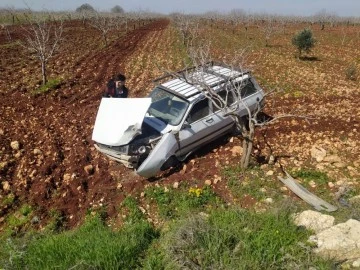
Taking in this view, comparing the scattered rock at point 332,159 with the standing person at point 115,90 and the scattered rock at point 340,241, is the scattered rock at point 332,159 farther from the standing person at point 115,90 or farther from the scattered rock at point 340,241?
the standing person at point 115,90

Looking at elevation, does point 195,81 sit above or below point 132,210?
above

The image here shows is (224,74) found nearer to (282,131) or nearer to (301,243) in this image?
(282,131)

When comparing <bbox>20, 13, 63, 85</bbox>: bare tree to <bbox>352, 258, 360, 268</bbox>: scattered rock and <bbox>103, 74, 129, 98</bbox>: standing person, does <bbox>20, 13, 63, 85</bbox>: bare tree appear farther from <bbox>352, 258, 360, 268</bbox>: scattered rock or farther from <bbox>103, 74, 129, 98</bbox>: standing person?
<bbox>352, 258, 360, 268</bbox>: scattered rock

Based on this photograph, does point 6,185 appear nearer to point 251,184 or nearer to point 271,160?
point 251,184

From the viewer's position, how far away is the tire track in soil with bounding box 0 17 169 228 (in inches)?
257

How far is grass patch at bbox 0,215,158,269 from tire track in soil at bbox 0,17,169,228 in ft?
4.09

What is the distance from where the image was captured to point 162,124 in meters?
7.04

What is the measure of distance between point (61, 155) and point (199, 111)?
354 cm

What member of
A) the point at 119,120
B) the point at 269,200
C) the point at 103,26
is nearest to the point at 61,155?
the point at 119,120

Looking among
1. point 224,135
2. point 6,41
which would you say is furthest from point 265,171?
point 6,41

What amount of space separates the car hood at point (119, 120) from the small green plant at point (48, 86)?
5.99 m

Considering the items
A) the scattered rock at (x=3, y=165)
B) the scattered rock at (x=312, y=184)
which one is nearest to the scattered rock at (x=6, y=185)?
the scattered rock at (x=3, y=165)

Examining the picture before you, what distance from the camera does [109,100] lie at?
24.3 ft

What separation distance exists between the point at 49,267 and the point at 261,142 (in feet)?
18.2
